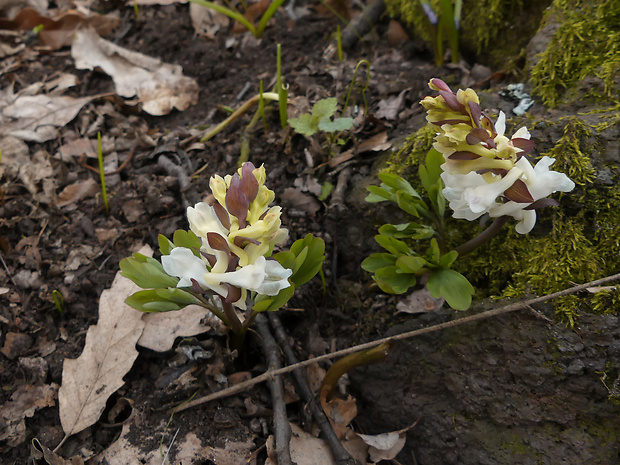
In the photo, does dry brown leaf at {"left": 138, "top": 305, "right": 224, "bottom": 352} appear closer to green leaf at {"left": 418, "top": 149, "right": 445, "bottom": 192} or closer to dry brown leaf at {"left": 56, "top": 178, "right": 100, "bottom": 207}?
dry brown leaf at {"left": 56, "top": 178, "right": 100, "bottom": 207}

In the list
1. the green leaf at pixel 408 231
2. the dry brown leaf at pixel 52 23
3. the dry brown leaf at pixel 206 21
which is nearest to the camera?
the green leaf at pixel 408 231

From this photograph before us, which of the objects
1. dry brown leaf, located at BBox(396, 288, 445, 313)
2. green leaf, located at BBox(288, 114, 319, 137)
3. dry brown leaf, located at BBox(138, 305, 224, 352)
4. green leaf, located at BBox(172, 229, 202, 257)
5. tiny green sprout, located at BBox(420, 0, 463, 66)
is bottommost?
dry brown leaf, located at BBox(138, 305, 224, 352)

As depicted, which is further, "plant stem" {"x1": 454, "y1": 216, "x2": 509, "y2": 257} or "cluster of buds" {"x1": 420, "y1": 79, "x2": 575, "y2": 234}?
"plant stem" {"x1": 454, "y1": 216, "x2": 509, "y2": 257}

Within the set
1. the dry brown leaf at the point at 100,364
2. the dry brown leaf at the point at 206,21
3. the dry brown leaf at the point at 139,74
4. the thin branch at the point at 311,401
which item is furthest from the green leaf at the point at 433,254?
the dry brown leaf at the point at 206,21

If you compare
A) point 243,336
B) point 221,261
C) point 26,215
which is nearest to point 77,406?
point 243,336

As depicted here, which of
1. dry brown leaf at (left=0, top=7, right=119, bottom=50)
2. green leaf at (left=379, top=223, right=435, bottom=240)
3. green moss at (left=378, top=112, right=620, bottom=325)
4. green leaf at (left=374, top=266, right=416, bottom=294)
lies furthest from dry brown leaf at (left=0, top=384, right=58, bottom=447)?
dry brown leaf at (left=0, top=7, right=119, bottom=50)

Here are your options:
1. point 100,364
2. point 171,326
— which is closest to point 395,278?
point 171,326

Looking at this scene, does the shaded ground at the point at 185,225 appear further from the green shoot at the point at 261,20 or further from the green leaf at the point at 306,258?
the green leaf at the point at 306,258
